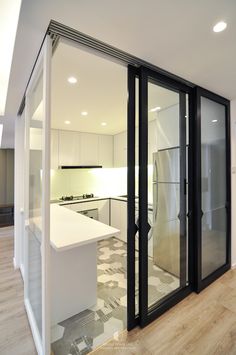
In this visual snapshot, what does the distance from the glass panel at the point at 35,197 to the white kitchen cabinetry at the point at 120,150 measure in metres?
2.70

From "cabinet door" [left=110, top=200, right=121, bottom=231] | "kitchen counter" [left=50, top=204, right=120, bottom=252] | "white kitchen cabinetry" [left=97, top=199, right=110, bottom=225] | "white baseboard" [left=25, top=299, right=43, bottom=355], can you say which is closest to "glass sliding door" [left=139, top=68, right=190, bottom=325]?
"kitchen counter" [left=50, top=204, right=120, bottom=252]

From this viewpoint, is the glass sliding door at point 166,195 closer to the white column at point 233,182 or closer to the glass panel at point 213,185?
the glass panel at point 213,185

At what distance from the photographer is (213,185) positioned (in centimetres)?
248

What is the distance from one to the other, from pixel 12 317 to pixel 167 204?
211cm

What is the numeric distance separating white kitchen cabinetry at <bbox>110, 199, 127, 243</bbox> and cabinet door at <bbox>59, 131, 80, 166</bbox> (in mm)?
1316

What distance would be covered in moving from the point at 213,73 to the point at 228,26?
2.22 ft

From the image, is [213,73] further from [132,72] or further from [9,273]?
[9,273]

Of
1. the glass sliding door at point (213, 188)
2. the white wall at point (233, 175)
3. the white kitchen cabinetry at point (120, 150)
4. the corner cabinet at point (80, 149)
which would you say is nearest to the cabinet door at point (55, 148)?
the corner cabinet at point (80, 149)

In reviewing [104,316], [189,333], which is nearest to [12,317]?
[104,316]

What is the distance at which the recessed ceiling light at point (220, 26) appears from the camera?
3.88 ft

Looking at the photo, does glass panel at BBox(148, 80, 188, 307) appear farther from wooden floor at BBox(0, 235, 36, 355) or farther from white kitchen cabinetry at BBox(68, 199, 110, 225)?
white kitchen cabinetry at BBox(68, 199, 110, 225)

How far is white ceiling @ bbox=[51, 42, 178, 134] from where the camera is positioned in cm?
160

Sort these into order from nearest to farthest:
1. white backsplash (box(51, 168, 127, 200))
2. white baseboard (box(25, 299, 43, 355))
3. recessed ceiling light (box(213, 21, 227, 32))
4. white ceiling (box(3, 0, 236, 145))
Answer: white ceiling (box(3, 0, 236, 145)) < recessed ceiling light (box(213, 21, 227, 32)) < white baseboard (box(25, 299, 43, 355)) < white backsplash (box(51, 168, 127, 200))

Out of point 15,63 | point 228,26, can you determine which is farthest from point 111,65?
point 228,26
